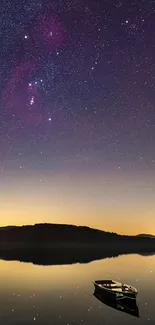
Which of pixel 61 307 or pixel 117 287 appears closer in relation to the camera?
pixel 61 307

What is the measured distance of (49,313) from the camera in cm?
3900

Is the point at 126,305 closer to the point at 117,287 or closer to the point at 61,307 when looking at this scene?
the point at 117,287

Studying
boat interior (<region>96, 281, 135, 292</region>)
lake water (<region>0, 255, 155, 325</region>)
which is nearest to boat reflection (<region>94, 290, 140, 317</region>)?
lake water (<region>0, 255, 155, 325</region>)

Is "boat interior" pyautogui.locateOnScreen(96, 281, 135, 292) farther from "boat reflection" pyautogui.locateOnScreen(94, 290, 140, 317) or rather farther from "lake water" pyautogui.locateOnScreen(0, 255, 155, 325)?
"lake water" pyautogui.locateOnScreen(0, 255, 155, 325)

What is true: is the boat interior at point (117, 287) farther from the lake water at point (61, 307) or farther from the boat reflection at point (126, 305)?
the lake water at point (61, 307)

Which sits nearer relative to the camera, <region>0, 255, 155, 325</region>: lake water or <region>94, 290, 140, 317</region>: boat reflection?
<region>0, 255, 155, 325</region>: lake water

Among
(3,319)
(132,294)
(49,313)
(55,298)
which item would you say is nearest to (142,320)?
(132,294)

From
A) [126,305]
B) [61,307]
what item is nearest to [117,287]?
[126,305]

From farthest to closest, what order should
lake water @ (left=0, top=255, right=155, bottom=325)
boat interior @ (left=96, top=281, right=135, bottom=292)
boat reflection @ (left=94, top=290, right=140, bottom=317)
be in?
1. boat interior @ (left=96, top=281, right=135, bottom=292)
2. boat reflection @ (left=94, top=290, right=140, bottom=317)
3. lake water @ (left=0, top=255, right=155, bottom=325)

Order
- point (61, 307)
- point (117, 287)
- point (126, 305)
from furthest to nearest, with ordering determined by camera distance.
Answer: point (117, 287) < point (61, 307) < point (126, 305)

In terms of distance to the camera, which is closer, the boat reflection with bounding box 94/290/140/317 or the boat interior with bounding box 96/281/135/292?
the boat reflection with bounding box 94/290/140/317

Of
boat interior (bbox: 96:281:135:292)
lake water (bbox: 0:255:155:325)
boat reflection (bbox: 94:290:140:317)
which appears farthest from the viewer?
boat interior (bbox: 96:281:135:292)

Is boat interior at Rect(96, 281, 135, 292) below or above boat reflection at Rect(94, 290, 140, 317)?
above

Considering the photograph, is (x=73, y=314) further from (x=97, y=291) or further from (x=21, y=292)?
(x=21, y=292)
